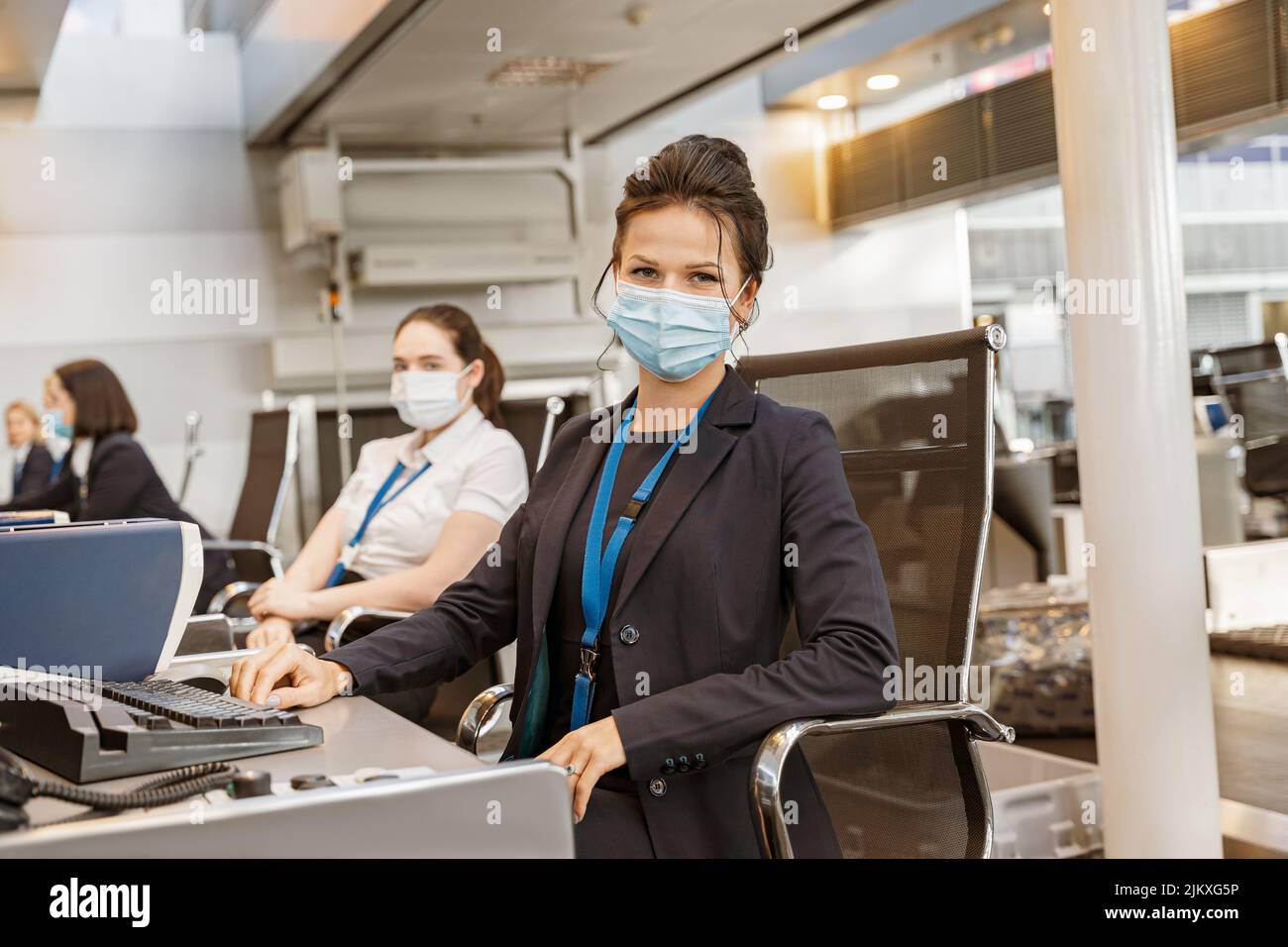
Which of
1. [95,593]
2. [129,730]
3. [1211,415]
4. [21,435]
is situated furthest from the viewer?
[1211,415]

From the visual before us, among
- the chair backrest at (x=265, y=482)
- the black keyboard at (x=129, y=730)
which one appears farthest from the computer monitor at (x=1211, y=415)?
the black keyboard at (x=129, y=730)

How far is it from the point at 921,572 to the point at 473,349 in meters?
1.65

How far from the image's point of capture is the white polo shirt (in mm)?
2906

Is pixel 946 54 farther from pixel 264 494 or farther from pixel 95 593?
pixel 95 593

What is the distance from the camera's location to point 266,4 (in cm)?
730

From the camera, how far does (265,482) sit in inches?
188

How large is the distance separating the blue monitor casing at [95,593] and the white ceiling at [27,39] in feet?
17.8

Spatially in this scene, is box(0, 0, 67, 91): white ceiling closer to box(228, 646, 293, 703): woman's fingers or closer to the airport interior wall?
the airport interior wall

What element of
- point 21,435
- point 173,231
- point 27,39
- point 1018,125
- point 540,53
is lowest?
point 21,435

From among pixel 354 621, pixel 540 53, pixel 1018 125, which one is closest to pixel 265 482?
Answer: pixel 354 621

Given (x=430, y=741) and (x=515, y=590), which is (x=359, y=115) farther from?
(x=430, y=741)

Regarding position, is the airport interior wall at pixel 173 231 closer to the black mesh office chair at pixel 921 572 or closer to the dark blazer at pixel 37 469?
the dark blazer at pixel 37 469

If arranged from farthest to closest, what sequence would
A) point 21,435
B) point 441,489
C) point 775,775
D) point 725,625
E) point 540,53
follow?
point 21,435
point 540,53
point 441,489
point 725,625
point 775,775
